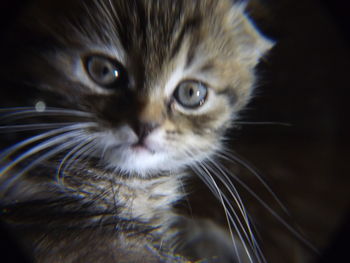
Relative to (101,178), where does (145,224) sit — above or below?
below

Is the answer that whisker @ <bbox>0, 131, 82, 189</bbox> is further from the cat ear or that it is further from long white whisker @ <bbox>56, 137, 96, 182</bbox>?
the cat ear

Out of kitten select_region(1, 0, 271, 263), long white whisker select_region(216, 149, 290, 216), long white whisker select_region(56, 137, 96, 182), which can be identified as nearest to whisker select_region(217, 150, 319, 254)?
long white whisker select_region(216, 149, 290, 216)

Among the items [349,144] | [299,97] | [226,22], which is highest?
[226,22]

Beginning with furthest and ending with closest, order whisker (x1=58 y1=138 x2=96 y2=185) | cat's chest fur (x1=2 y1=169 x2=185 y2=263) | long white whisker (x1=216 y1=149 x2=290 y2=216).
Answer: long white whisker (x1=216 y1=149 x2=290 y2=216) → whisker (x1=58 y1=138 x2=96 y2=185) → cat's chest fur (x1=2 y1=169 x2=185 y2=263)

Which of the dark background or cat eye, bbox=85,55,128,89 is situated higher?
cat eye, bbox=85,55,128,89

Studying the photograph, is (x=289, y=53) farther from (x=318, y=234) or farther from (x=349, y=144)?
(x=318, y=234)

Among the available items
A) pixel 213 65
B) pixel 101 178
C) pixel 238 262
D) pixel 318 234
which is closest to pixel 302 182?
pixel 318 234

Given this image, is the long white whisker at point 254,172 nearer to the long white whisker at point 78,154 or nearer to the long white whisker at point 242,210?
the long white whisker at point 242,210

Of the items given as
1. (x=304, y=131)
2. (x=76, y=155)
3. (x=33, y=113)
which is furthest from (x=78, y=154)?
(x=304, y=131)

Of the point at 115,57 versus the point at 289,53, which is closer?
the point at 115,57
